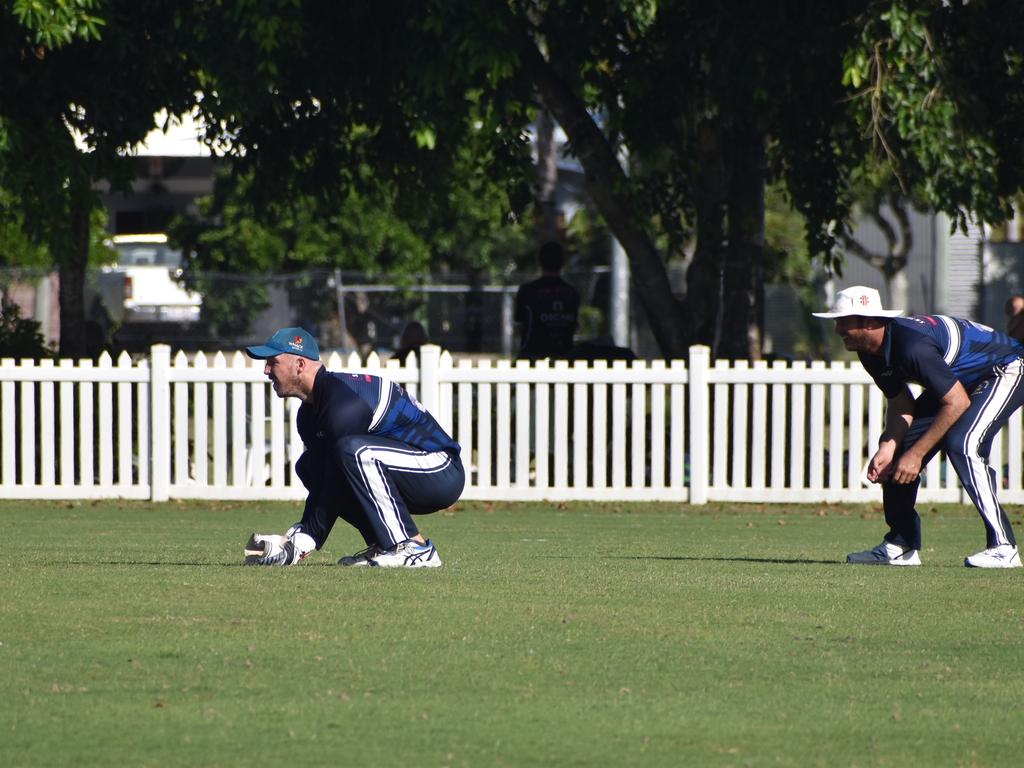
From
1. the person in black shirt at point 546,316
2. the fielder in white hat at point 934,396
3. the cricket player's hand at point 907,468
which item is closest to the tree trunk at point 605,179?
the person in black shirt at point 546,316

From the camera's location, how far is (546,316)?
49.8 ft

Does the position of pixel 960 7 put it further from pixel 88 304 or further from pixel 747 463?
pixel 88 304

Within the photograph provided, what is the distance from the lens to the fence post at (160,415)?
45.0 feet

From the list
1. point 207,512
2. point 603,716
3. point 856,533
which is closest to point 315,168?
point 207,512

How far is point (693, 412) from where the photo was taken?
13648mm

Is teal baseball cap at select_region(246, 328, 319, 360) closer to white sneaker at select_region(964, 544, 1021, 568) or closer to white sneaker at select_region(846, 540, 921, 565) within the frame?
white sneaker at select_region(846, 540, 921, 565)

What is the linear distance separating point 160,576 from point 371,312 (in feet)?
64.5

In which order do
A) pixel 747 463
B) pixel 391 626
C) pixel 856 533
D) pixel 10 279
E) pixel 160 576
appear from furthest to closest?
pixel 10 279
pixel 747 463
pixel 856 533
pixel 160 576
pixel 391 626

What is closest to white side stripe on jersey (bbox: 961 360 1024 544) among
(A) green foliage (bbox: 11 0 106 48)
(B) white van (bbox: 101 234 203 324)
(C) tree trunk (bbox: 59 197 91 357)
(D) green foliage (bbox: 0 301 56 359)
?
(A) green foliage (bbox: 11 0 106 48)

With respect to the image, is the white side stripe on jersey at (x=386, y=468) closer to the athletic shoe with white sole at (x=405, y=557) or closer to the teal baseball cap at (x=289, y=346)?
the athletic shoe with white sole at (x=405, y=557)

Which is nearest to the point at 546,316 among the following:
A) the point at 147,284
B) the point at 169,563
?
the point at 169,563

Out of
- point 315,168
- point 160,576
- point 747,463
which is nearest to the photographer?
point 160,576

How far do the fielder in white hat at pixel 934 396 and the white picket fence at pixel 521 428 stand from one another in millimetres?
4859

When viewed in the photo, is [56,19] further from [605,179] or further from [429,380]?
[605,179]
